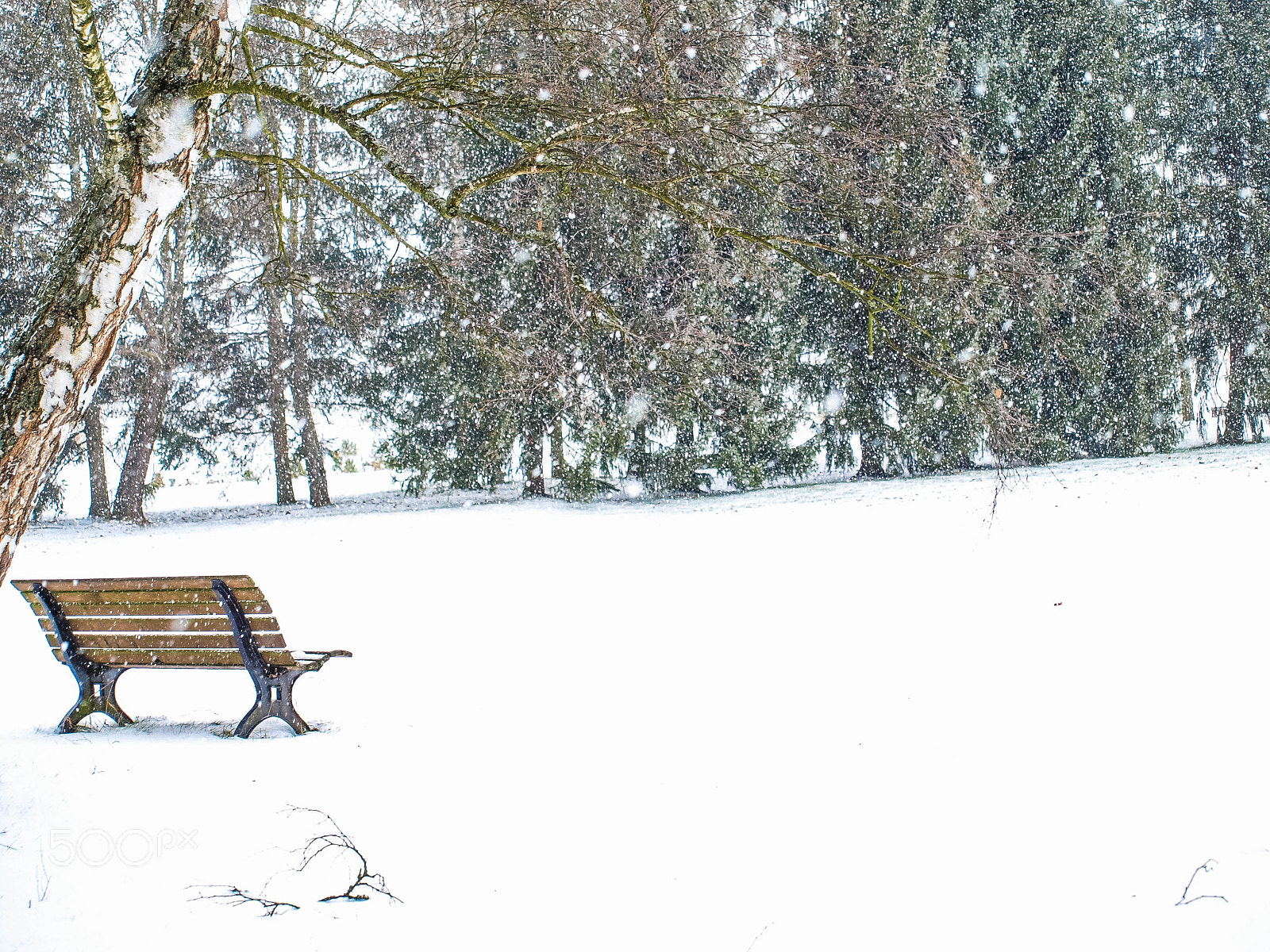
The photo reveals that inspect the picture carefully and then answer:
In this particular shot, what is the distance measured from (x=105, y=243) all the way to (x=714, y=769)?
10.1 ft

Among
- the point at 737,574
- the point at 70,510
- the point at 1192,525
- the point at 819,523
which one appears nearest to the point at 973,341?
the point at 819,523

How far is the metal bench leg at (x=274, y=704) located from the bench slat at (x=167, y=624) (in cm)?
25

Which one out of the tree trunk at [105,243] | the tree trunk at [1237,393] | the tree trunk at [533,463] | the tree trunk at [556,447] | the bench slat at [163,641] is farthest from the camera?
the tree trunk at [1237,393]

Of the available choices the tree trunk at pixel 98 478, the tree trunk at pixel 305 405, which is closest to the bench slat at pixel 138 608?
the tree trunk at pixel 305 405

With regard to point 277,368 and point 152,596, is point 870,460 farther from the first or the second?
point 152,596

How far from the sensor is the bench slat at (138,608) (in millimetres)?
4586

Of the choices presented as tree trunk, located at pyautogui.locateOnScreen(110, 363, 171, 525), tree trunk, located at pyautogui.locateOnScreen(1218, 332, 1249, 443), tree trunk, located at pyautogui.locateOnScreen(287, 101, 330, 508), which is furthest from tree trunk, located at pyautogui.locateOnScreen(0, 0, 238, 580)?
tree trunk, located at pyautogui.locateOnScreen(1218, 332, 1249, 443)

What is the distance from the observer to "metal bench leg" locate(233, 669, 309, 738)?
15.0 feet

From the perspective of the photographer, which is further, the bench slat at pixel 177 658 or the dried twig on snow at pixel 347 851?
the bench slat at pixel 177 658

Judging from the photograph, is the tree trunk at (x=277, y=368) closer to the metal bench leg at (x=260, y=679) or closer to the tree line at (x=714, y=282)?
the tree line at (x=714, y=282)

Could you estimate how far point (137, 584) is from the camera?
468 cm

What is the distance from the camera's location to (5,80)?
14.1m

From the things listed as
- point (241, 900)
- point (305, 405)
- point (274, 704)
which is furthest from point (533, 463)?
point (241, 900)

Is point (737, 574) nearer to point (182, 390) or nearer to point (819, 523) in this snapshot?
point (819, 523)
